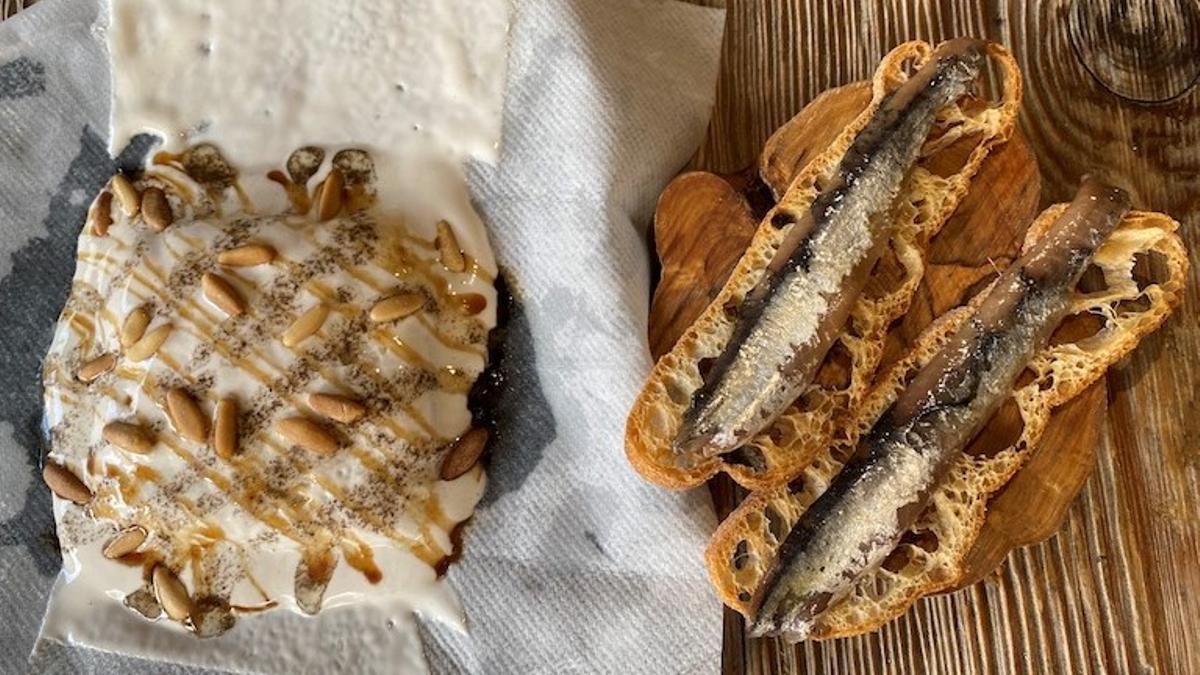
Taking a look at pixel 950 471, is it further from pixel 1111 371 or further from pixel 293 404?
pixel 293 404

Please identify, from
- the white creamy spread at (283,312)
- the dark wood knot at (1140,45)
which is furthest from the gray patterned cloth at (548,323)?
the dark wood knot at (1140,45)

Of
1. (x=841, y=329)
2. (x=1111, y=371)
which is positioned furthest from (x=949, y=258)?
(x=1111, y=371)

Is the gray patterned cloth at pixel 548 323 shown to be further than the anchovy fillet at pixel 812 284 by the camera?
Yes

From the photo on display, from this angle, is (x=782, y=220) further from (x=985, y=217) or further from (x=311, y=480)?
(x=311, y=480)

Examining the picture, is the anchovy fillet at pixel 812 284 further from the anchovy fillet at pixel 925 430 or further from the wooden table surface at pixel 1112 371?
the wooden table surface at pixel 1112 371

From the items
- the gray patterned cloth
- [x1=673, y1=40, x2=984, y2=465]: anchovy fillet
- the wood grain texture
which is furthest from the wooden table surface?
[x1=673, y1=40, x2=984, y2=465]: anchovy fillet

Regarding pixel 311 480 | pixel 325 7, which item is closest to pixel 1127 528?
pixel 311 480
